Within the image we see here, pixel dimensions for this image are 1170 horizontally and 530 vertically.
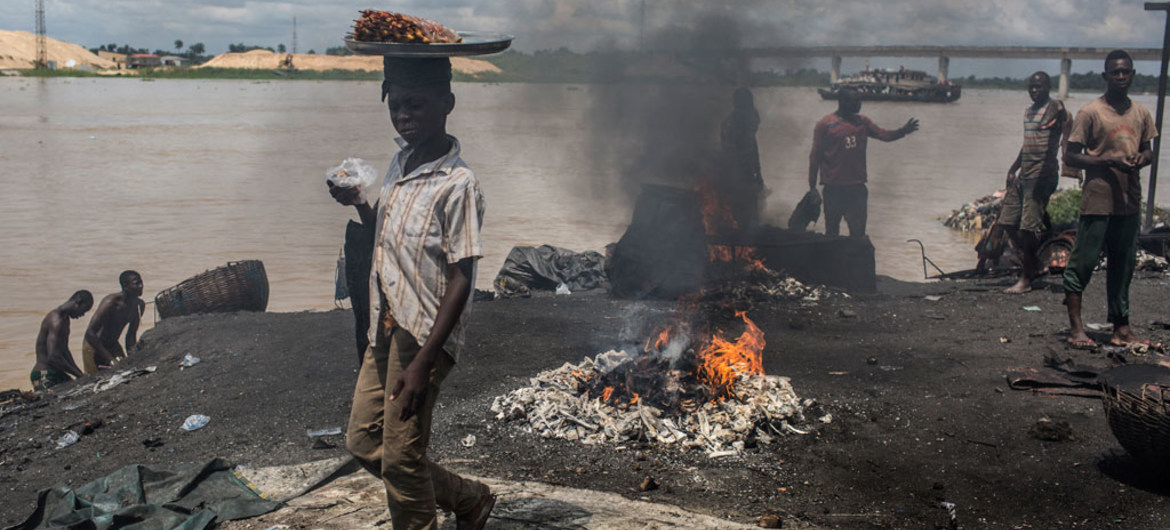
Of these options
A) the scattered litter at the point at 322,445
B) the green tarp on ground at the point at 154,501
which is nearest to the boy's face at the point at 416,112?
the green tarp on ground at the point at 154,501

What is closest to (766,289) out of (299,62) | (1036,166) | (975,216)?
(1036,166)

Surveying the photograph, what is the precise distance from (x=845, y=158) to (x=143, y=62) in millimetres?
118458

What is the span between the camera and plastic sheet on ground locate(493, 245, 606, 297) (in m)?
8.73

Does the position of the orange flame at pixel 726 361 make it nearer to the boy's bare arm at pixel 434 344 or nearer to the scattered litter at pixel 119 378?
the boy's bare arm at pixel 434 344

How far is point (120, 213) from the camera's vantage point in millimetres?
15219

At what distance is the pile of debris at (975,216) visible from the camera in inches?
538

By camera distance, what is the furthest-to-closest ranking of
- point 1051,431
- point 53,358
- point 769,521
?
point 53,358 → point 1051,431 → point 769,521

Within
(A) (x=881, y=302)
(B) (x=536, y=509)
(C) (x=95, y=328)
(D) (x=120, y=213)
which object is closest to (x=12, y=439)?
(C) (x=95, y=328)

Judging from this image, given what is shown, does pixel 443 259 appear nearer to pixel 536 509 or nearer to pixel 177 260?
pixel 536 509

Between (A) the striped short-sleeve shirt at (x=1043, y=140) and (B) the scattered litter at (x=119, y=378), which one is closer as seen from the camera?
(B) the scattered litter at (x=119, y=378)

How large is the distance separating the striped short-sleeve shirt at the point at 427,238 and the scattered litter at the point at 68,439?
3232 mm

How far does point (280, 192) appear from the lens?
59.0 ft

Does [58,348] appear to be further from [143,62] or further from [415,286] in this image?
[143,62]

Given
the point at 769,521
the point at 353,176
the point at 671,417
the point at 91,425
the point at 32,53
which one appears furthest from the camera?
the point at 32,53
